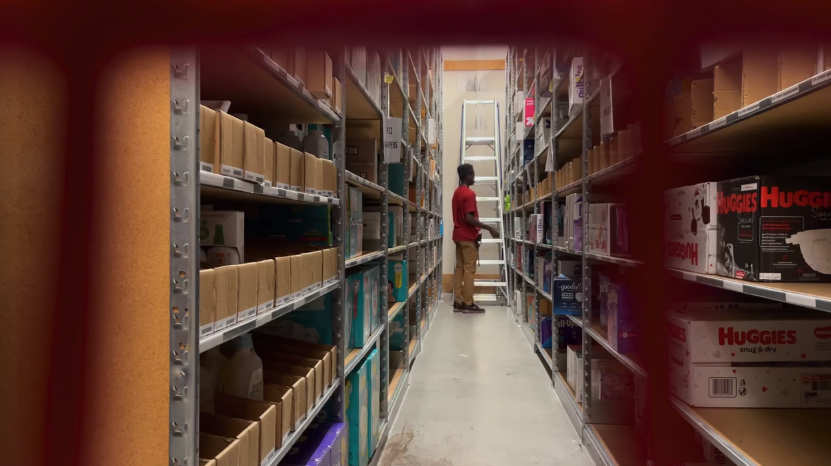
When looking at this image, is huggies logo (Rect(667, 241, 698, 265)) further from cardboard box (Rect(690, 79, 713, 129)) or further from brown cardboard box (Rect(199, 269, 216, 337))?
brown cardboard box (Rect(199, 269, 216, 337))

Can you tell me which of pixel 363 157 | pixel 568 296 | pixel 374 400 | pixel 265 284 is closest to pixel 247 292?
pixel 265 284

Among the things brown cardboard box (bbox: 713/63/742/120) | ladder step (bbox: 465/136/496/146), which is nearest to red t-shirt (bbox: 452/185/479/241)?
ladder step (bbox: 465/136/496/146)

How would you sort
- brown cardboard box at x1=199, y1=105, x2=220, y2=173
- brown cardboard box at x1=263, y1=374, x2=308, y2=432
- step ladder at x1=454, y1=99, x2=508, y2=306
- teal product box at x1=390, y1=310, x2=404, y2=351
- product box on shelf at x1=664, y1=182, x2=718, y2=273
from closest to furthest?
brown cardboard box at x1=199, y1=105, x2=220, y2=173 → brown cardboard box at x1=263, y1=374, x2=308, y2=432 → product box on shelf at x1=664, y1=182, x2=718, y2=273 → teal product box at x1=390, y1=310, x2=404, y2=351 → step ladder at x1=454, y1=99, x2=508, y2=306

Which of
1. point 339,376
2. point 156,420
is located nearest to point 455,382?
point 339,376

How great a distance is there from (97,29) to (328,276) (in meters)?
1.25

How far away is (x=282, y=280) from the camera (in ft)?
3.80

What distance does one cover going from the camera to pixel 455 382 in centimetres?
318

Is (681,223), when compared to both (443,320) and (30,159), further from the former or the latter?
(443,320)

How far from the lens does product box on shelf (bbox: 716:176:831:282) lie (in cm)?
112

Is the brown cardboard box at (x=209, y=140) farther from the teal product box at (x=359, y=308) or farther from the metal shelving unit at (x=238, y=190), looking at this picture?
the teal product box at (x=359, y=308)

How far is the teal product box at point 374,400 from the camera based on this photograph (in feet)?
6.67

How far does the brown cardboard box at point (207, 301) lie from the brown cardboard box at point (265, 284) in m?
0.20

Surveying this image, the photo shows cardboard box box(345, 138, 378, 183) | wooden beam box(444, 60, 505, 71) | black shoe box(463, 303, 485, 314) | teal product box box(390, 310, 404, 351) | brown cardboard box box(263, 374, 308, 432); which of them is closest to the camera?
brown cardboard box box(263, 374, 308, 432)

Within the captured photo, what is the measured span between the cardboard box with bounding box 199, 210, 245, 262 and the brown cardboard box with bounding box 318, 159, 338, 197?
446 mm
